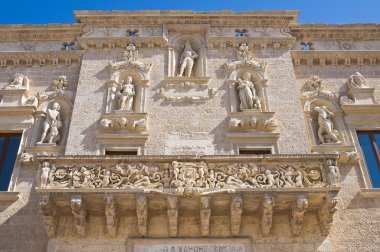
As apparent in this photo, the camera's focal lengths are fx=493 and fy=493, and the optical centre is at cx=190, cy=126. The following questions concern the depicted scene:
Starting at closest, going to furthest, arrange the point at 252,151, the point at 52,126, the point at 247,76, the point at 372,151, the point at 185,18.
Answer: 1. the point at 252,151
2. the point at 372,151
3. the point at 52,126
4. the point at 247,76
5. the point at 185,18

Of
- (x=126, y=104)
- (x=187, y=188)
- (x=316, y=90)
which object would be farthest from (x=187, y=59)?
(x=187, y=188)

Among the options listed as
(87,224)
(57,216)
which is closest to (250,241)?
(87,224)

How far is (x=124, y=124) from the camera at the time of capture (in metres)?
14.6

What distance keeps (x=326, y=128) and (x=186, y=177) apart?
17.2ft

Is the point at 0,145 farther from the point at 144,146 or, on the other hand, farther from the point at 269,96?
the point at 269,96

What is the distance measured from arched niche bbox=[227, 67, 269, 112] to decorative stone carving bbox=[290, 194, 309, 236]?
4.22m

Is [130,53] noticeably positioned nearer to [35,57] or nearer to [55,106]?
[55,106]

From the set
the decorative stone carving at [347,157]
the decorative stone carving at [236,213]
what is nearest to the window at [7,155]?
the decorative stone carving at [236,213]

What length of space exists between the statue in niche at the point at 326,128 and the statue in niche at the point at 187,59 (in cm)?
444

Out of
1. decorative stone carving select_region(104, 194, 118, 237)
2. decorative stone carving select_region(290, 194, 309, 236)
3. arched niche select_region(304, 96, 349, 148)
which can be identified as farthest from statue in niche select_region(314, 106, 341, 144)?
decorative stone carving select_region(104, 194, 118, 237)

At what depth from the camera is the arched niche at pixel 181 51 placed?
16641mm

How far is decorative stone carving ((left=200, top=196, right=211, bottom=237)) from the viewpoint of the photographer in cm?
1166

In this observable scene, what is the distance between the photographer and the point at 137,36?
17578mm

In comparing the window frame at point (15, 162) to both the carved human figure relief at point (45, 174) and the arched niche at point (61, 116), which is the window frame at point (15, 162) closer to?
the arched niche at point (61, 116)
